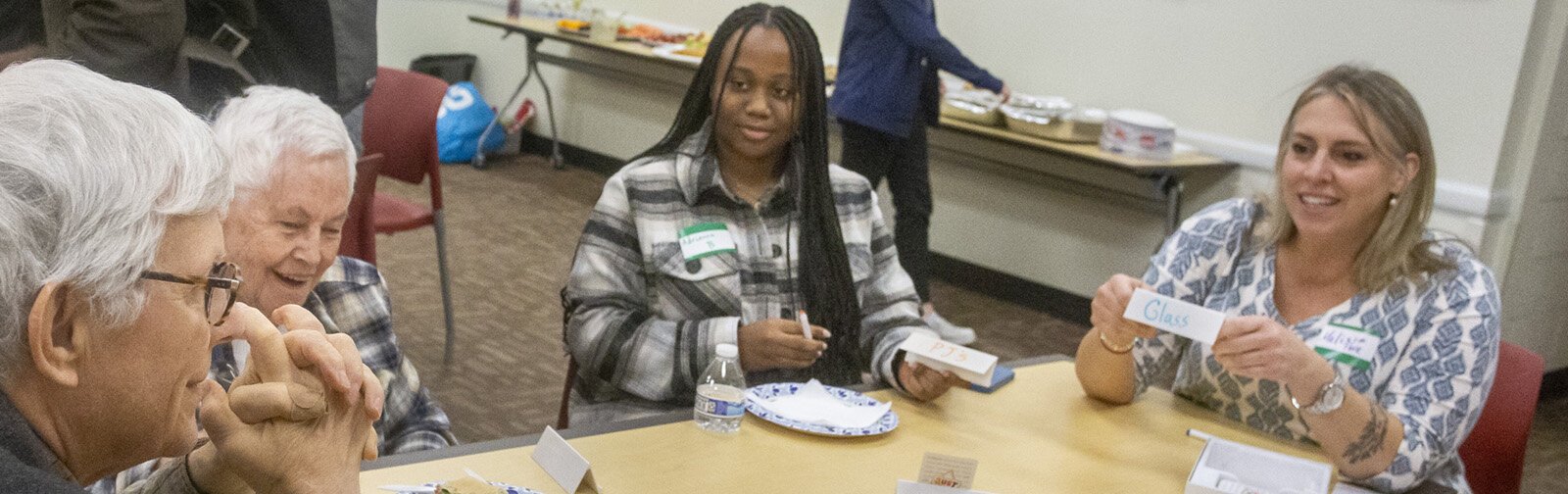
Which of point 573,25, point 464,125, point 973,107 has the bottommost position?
point 464,125

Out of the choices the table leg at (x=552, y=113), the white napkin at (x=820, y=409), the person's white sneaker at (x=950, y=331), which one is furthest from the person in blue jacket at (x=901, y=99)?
the table leg at (x=552, y=113)

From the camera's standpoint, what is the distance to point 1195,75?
5664 millimetres

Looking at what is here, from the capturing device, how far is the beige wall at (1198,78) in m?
4.92

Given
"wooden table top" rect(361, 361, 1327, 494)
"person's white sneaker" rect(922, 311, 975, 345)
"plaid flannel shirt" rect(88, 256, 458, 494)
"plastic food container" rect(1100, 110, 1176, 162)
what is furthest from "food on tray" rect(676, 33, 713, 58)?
"plaid flannel shirt" rect(88, 256, 458, 494)

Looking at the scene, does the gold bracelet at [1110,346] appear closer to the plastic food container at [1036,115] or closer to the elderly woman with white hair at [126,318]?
the elderly woman with white hair at [126,318]

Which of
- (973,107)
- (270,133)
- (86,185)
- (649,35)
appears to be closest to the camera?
(86,185)

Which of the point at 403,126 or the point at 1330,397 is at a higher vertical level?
the point at 1330,397

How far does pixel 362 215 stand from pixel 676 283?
1407mm

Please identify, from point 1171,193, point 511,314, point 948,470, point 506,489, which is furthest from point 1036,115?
point 506,489

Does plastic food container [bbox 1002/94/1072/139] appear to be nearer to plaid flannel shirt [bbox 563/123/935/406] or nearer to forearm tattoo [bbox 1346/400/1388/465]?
plaid flannel shirt [bbox 563/123/935/406]

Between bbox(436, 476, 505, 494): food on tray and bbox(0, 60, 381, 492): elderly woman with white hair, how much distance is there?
28cm

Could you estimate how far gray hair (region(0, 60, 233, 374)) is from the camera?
111 cm

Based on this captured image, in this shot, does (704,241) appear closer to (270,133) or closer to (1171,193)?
(270,133)

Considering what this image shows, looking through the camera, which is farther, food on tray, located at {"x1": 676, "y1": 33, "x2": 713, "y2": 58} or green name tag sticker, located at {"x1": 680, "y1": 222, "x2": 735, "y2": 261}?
food on tray, located at {"x1": 676, "y1": 33, "x2": 713, "y2": 58}
